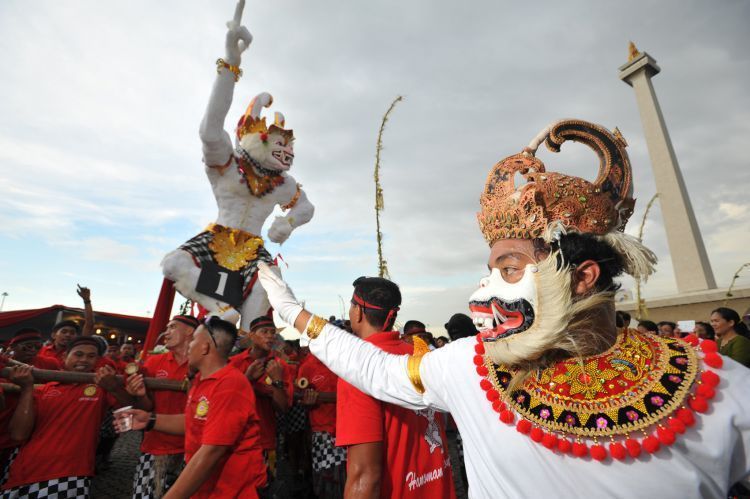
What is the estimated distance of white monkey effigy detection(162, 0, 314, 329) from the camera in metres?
4.85

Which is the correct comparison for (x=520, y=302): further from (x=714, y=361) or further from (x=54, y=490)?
(x=54, y=490)

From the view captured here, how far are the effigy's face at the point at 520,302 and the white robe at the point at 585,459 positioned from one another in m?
0.15

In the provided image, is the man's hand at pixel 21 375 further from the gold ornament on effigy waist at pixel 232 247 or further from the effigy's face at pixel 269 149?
the effigy's face at pixel 269 149

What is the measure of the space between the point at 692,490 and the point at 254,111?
6.29m

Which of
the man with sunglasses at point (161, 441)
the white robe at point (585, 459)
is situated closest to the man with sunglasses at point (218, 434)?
the man with sunglasses at point (161, 441)

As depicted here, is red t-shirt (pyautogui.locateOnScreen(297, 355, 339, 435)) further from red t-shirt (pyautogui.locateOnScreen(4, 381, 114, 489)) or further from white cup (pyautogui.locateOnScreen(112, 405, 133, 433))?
red t-shirt (pyautogui.locateOnScreen(4, 381, 114, 489))

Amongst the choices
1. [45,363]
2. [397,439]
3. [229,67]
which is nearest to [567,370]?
[397,439]

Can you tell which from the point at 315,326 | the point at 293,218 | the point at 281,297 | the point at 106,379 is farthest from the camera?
the point at 293,218

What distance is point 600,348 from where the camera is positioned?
4.03ft

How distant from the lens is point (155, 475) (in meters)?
3.31

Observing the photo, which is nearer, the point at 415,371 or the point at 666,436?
the point at 666,436

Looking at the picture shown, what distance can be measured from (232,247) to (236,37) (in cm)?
266

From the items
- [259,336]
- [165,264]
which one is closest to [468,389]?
[259,336]

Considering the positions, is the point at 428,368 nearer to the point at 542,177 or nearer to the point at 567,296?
the point at 567,296
